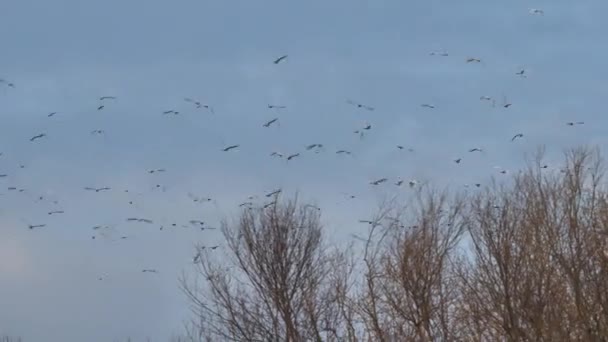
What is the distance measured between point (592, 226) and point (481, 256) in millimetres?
3561

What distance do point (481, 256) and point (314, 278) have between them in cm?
531

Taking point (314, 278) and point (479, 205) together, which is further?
point (479, 205)

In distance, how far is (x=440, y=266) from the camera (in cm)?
3192

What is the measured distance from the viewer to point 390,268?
105 feet

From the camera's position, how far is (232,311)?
31109mm

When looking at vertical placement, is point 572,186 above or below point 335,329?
above

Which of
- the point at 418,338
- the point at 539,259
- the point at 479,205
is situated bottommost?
the point at 418,338

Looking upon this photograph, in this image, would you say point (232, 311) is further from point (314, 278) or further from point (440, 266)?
point (440, 266)

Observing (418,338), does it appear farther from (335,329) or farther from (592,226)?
(592,226)

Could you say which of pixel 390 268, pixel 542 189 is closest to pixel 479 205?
pixel 542 189

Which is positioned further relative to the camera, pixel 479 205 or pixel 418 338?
pixel 479 205

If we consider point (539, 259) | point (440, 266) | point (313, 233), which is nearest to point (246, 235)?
point (313, 233)

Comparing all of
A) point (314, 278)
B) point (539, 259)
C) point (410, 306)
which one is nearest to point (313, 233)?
point (314, 278)

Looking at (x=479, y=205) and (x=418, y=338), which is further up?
(x=479, y=205)
